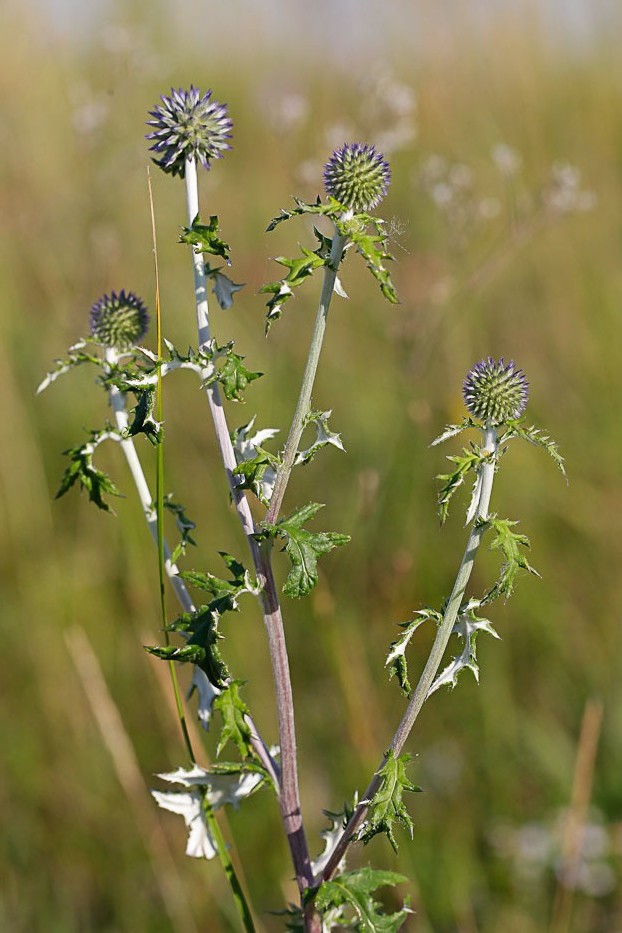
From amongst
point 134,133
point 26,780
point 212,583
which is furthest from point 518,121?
point 212,583

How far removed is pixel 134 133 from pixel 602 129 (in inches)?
155

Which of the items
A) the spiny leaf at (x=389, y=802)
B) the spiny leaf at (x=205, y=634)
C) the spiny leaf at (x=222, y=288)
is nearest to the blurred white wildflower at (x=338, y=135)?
the spiny leaf at (x=222, y=288)

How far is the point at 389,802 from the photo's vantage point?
153cm

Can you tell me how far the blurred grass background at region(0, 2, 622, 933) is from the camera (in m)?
3.51

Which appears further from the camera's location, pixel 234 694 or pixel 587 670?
pixel 587 670

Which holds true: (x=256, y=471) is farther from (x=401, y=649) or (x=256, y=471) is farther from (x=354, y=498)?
(x=354, y=498)

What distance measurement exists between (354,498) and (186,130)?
303 cm

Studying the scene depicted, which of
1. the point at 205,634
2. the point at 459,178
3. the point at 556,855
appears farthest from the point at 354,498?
the point at 205,634

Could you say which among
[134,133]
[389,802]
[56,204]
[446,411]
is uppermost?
[134,133]

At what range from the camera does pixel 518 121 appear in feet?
23.2

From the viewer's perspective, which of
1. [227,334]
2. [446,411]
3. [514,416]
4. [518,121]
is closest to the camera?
[514,416]

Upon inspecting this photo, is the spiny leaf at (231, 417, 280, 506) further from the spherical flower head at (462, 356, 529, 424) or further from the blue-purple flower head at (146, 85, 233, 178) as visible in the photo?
the blue-purple flower head at (146, 85, 233, 178)

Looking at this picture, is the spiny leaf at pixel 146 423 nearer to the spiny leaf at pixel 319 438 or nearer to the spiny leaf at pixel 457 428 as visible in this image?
the spiny leaf at pixel 319 438

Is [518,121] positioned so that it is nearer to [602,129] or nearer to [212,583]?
[602,129]
